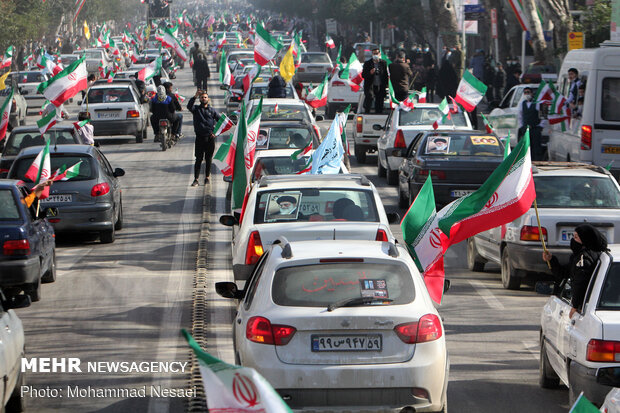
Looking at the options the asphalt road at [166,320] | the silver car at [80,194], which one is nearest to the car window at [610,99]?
the asphalt road at [166,320]

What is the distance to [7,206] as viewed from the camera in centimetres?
1337

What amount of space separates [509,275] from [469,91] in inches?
485

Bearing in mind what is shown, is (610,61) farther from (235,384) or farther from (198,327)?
(235,384)

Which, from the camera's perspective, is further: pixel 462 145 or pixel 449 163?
pixel 462 145

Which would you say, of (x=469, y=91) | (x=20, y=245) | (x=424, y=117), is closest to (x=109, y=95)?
(x=469, y=91)

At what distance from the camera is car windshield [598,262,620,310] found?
26.8ft

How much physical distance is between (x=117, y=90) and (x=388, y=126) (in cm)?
1215

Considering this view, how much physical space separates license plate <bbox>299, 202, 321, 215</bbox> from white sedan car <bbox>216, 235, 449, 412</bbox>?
3724 millimetres

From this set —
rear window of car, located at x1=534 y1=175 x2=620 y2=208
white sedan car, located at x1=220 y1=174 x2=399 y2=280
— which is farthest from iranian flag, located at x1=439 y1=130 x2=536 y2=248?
rear window of car, located at x1=534 y1=175 x2=620 y2=208

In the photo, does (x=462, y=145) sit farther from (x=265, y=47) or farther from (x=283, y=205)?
(x=265, y=47)

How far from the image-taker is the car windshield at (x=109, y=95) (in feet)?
112

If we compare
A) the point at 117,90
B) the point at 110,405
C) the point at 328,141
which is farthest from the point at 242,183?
the point at 117,90

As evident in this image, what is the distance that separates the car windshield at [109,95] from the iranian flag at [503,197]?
24.5m

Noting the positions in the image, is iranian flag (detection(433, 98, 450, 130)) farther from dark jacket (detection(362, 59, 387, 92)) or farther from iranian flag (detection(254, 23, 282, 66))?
iranian flag (detection(254, 23, 282, 66))
